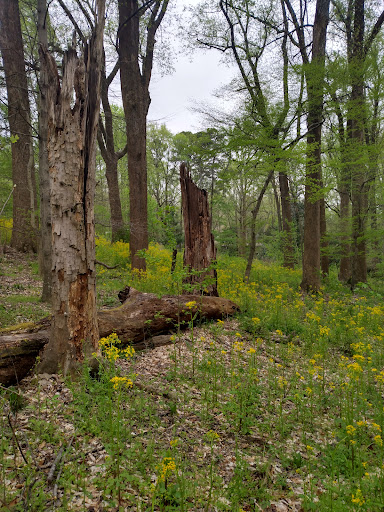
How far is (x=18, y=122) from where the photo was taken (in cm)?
905

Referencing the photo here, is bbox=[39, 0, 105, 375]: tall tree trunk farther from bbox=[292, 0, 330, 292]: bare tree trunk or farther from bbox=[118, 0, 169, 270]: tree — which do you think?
bbox=[292, 0, 330, 292]: bare tree trunk

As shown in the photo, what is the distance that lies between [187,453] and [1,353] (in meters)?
2.16

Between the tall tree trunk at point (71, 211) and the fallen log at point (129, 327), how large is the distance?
31 cm

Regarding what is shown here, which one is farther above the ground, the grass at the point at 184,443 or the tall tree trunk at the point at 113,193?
the tall tree trunk at the point at 113,193

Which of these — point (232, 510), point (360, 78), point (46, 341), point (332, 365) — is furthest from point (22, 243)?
point (360, 78)

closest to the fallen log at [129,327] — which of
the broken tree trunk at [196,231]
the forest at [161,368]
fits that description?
the forest at [161,368]

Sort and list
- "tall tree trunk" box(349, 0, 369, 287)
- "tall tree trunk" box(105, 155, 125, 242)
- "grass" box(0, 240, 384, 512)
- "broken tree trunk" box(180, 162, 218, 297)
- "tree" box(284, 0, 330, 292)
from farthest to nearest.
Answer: "tall tree trunk" box(105, 155, 125, 242)
"tall tree trunk" box(349, 0, 369, 287)
"tree" box(284, 0, 330, 292)
"broken tree trunk" box(180, 162, 218, 297)
"grass" box(0, 240, 384, 512)

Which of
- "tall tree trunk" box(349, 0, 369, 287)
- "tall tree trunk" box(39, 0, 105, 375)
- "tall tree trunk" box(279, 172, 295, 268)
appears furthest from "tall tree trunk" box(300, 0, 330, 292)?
"tall tree trunk" box(39, 0, 105, 375)

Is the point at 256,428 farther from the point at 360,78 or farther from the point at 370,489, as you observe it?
the point at 360,78

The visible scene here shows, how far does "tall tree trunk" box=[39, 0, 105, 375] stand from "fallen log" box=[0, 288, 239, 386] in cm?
31

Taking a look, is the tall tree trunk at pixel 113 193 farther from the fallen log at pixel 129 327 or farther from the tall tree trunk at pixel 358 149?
the tall tree trunk at pixel 358 149

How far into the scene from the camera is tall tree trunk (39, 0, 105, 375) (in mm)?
2936

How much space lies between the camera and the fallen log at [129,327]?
3.19m

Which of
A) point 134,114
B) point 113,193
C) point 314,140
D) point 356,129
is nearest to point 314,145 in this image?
point 314,140
